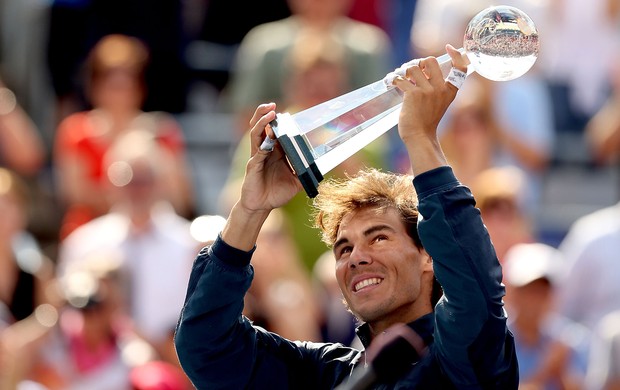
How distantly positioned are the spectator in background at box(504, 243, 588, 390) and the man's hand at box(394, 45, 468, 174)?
11.0 ft

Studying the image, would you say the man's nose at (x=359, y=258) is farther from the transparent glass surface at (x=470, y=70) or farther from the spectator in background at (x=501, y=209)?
the spectator in background at (x=501, y=209)

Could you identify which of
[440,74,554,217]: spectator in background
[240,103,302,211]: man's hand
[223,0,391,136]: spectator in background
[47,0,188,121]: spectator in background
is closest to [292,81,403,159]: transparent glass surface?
[240,103,302,211]: man's hand

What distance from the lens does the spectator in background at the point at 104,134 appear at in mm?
8656

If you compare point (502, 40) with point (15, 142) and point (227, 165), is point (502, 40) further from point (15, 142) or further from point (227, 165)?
point (227, 165)

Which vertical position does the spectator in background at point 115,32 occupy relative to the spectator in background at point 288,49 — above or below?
above

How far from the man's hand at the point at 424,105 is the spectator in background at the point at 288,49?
459 centimetres

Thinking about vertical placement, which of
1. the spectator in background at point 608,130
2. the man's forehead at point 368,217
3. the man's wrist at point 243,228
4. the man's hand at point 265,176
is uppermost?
the man's hand at point 265,176

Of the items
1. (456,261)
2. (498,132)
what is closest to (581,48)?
(498,132)

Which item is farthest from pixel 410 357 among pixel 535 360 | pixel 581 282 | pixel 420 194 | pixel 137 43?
pixel 137 43

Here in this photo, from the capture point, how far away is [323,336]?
25.1 ft

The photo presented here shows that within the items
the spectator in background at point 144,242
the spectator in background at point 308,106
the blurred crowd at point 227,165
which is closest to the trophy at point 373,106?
the blurred crowd at point 227,165

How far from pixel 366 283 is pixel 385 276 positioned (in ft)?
0.20

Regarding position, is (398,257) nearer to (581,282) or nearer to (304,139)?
(304,139)

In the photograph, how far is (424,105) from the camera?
3.93 m
